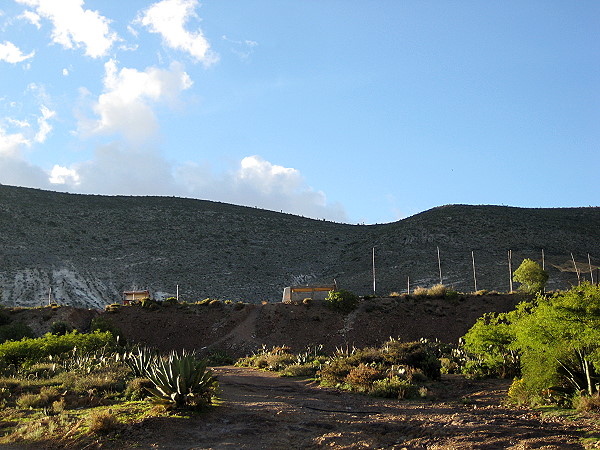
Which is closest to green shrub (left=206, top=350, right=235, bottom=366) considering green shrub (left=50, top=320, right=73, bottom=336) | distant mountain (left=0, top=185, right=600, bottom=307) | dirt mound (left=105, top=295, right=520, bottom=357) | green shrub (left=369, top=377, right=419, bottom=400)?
dirt mound (left=105, top=295, right=520, bottom=357)

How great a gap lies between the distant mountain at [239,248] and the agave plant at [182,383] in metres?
43.0

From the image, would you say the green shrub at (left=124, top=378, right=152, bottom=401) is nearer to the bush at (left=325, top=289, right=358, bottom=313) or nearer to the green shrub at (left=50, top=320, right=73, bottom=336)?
the green shrub at (left=50, top=320, right=73, bottom=336)

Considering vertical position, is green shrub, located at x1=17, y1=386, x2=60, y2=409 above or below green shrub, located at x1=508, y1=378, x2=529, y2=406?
above

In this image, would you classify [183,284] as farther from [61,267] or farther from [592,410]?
[592,410]

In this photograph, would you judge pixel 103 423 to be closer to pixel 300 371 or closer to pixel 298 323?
pixel 300 371

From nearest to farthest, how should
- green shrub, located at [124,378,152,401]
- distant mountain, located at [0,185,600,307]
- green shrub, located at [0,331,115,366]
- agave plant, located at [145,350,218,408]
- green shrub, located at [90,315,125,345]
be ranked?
agave plant, located at [145,350,218,408] < green shrub, located at [124,378,152,401] < green shrub, located at [0,331,115,366] < green shrub, located at [90,315,125,345] < distant mountain, located at [0,185,600,307]

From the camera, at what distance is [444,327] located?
3700 cm

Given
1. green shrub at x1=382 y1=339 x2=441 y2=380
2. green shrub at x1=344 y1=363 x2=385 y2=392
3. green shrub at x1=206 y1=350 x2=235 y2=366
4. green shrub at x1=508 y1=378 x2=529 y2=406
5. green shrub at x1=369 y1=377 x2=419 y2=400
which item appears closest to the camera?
green shrub at x1=508 y1=378 x2=529 y2=406

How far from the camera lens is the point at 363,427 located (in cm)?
1049

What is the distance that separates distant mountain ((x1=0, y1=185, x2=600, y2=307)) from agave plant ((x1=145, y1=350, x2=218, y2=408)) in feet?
141

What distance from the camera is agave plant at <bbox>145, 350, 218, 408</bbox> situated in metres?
11.1

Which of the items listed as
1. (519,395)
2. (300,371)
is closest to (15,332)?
(300,371)

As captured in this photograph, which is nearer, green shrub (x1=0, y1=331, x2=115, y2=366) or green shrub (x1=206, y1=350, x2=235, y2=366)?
green shrub (x1=0, y1=331, x2=115, y2=366)

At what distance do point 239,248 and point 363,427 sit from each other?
200 feet
